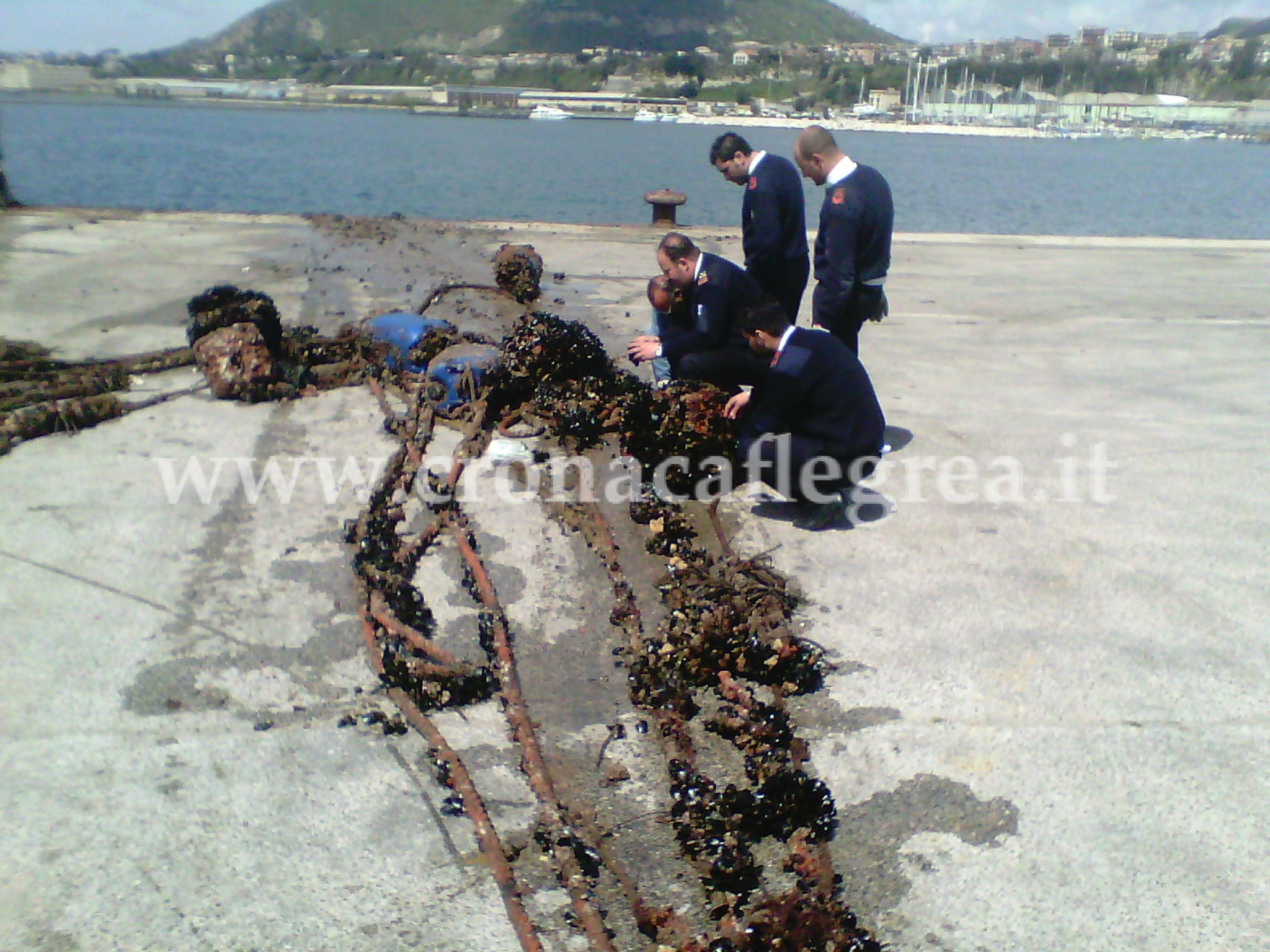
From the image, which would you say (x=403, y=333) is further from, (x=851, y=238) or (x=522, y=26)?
(x=522, y=26)

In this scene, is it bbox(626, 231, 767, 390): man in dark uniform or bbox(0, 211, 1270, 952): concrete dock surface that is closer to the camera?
bbox(0, 211, 1270, 952): concrete dock surface

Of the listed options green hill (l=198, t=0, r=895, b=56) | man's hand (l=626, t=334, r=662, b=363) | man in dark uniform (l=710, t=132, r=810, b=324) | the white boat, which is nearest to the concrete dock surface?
man's hand (l=626, t=334, r=662, b=363)

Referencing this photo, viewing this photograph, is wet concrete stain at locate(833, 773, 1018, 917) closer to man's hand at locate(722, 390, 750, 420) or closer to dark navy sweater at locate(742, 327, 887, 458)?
dark navy sweater at locate(742, 327, 887, 458)

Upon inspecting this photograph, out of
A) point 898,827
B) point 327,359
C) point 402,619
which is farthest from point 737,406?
point 327,359

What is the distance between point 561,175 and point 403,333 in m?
30.7

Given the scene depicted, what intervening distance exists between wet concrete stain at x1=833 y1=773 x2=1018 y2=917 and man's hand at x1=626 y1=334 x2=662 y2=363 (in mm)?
2965

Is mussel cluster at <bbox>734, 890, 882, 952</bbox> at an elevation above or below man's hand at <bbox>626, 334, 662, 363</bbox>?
below

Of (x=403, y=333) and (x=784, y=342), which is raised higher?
(x=784, y=342)

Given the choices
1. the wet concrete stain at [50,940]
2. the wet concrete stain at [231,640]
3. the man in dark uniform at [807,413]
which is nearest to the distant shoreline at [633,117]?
the man in dark uniform at [807,413]

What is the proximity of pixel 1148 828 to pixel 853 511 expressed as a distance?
7.54 ft

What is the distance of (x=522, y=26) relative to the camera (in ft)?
599

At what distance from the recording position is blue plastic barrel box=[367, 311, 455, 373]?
6602mm

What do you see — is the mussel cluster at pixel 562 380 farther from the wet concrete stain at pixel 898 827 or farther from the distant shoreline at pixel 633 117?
the distant shoreline at pixel 633 117

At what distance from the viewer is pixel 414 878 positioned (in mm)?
2639
